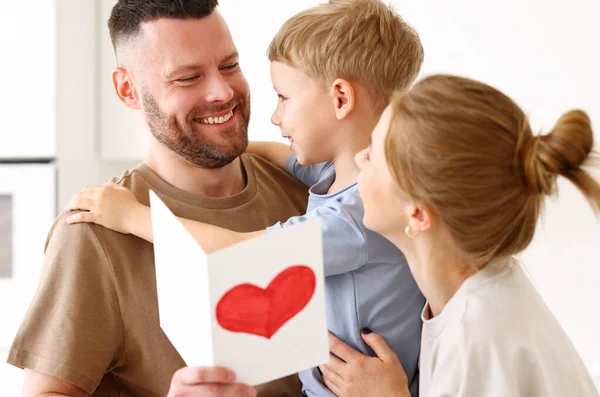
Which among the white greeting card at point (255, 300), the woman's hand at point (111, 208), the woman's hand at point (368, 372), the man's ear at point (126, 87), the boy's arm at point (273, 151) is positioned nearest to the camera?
the white greeting card at point (255, 300)

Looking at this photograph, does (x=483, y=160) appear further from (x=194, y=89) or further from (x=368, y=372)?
(x=194, y=89)

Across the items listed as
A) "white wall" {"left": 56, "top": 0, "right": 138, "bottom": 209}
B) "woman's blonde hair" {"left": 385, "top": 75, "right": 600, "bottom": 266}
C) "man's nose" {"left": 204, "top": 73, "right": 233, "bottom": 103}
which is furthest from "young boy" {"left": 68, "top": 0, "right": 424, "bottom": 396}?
"white wall" {"left": 56, "top": 0, "right": 138, "bottom": 209}

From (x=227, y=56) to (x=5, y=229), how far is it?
4.40 feet

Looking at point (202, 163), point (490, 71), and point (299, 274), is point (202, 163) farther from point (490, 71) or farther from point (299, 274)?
point (490, 71)

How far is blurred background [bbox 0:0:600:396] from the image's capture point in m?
2.43

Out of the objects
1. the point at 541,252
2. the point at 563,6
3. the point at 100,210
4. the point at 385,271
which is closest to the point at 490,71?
the point at 563,6

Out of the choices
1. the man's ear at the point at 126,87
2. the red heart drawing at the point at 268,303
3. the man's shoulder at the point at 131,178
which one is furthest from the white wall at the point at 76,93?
the red heart drawing at the point at 268,303

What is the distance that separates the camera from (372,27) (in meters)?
1.48

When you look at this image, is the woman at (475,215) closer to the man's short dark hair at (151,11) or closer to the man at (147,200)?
the man at (147,200)

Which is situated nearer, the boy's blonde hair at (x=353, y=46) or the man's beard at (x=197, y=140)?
the boy's blonde hair at (x=353, y=46)

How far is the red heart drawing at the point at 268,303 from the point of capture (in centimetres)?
101

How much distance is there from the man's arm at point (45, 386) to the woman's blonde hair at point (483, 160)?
26.7 inches

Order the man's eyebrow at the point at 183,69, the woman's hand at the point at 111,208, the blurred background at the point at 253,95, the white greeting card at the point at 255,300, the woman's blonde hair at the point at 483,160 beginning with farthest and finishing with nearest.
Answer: the blurred background at the point at 253,95 → the man's eyebrow at the point at 183,69 → the woman's hand at the point at 111,208 → the woman's blonde hair at the point at 483,160 → the white greeting card at the point at 255,300

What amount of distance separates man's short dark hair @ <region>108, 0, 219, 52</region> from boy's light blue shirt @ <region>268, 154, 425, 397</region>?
0.48 m
